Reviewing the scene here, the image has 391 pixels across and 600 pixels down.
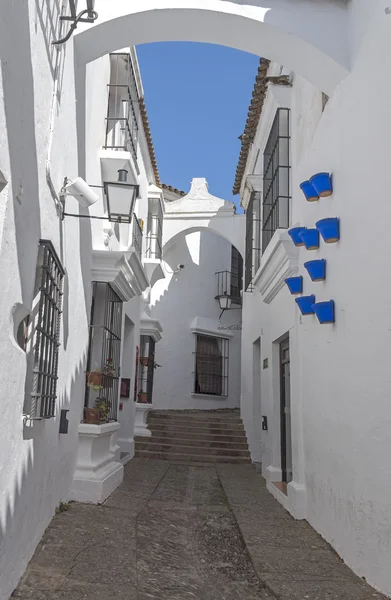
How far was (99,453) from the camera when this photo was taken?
19.4 ft

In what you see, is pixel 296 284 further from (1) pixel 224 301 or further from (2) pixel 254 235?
(1) pixel 224 301

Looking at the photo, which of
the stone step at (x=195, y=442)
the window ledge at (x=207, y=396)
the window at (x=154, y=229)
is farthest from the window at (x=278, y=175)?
the window ledge at (x=207, y=396)

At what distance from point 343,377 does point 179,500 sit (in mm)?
2836

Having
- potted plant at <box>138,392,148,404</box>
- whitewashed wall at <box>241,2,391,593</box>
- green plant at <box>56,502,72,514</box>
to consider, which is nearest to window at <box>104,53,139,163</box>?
whitewashed wall at <box>241,2,391,593</box>

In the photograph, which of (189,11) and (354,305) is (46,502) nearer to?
(354,305)

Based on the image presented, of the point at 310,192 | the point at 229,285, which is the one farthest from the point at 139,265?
the point at 229,285

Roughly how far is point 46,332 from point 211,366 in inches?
446

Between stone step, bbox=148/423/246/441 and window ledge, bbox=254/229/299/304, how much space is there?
389 cm

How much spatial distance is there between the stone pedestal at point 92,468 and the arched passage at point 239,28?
3.27 meters

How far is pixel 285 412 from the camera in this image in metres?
7.20

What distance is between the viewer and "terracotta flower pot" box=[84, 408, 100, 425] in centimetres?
575

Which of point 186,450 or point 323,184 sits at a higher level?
point 323,184

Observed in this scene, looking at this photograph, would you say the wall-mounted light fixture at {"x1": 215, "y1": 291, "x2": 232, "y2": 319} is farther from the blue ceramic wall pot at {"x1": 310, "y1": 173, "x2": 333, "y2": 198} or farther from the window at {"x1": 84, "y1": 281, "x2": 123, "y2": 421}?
the blue ceramic wall pot at {"x1": 310, "y1": 173, "x2": 333, "y2": 198}

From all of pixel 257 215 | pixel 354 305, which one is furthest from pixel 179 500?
pixel 257 215
